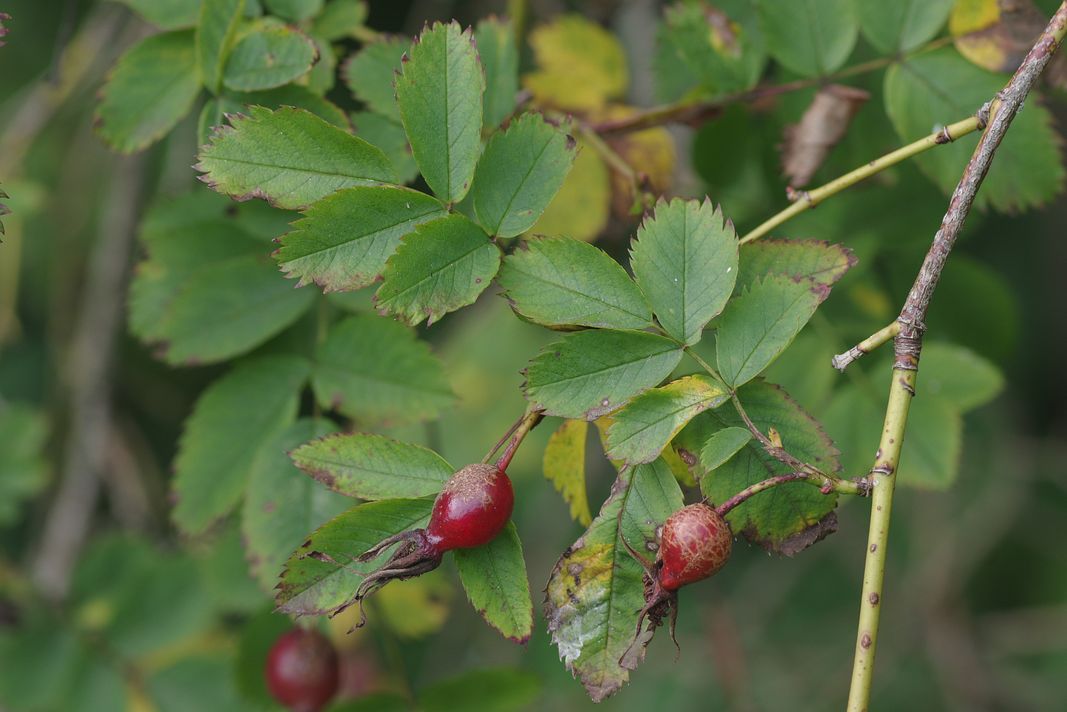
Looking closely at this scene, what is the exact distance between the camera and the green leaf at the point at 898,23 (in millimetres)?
1435

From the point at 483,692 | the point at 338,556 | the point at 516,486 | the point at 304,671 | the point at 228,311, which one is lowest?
the point at 516,486

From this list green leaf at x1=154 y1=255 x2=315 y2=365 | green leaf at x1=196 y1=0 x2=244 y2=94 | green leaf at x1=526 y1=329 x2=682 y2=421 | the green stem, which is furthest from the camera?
green leaf at x1=154 y1=255 x2=315 y2=365

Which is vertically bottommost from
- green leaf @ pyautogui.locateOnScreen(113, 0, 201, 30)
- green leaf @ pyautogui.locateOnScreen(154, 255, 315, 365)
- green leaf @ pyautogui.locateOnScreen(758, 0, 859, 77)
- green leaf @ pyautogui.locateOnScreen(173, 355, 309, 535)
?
green leaf @ pyautogui.locateOnScreen(173, 355, 309, 535)

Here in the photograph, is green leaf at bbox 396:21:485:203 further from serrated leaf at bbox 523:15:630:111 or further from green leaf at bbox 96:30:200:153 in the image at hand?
serrated leaf at bbox 523:15:630:111

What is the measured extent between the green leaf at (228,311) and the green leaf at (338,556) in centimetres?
55

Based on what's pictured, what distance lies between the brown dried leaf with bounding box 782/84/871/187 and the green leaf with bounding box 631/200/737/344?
45 centimetres

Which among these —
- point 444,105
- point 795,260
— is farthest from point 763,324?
point 444,105

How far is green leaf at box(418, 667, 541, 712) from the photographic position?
170 centimetres

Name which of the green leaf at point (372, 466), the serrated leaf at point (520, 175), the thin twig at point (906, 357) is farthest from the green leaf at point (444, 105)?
the thin twig at point (906, 357)

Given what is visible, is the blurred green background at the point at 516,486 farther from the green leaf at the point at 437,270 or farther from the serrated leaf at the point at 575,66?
the green leaf at the point at 437,270

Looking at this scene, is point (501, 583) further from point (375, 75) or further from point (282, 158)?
point (375, 75)

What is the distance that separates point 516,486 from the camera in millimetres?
2766

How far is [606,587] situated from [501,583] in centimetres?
11

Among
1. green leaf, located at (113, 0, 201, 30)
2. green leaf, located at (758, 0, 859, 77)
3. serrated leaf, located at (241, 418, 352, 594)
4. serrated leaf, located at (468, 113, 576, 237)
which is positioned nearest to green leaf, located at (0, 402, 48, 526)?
serrated leaf, located at (241, 418, 352, 594)
